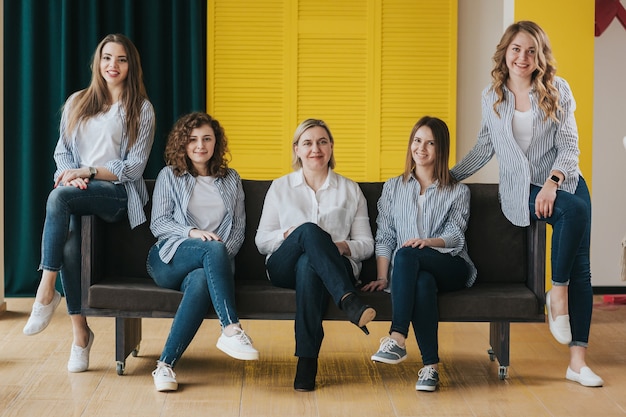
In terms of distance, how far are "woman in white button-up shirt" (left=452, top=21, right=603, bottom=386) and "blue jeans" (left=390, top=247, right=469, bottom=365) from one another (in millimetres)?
417

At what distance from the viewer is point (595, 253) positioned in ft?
18.0

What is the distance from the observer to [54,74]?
202 inches

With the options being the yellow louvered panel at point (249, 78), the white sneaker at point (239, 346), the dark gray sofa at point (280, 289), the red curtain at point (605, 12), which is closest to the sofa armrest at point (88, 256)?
the dark gray sofa at point (280, 289)

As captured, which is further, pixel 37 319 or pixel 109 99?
pixel 109 99

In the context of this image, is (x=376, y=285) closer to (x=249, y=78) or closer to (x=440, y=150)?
(x=440, y=150)

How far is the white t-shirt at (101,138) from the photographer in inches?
138

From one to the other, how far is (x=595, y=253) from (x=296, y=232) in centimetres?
293

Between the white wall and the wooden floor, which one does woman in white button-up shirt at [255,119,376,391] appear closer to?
the wooden floor

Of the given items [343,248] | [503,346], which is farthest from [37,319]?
[503,346]

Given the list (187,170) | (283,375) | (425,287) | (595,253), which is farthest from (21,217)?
(595,253)

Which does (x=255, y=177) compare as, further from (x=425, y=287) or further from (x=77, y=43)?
(x=425, y=287)

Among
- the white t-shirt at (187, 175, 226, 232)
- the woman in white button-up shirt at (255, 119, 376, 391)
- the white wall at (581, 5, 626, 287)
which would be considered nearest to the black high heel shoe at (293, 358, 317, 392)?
the woman in white button-up shirt at (255, 119, 376, 391)

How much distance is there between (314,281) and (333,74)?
2.22 metres

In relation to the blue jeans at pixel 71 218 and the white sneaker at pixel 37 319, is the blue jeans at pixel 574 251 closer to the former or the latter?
the blue jeans at pixel 71 218
